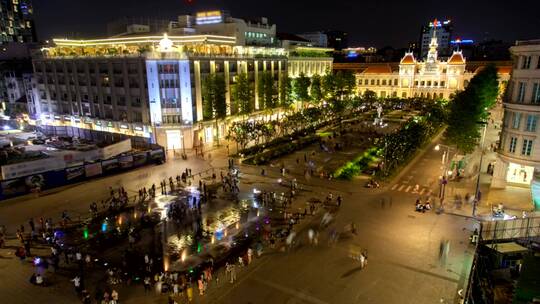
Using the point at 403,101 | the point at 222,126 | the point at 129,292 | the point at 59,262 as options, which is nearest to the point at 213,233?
the point at 129,292

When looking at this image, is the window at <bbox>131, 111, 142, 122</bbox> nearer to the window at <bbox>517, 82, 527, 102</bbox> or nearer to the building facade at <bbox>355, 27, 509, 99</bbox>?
the window at <bbox>517, 82, 527, 102</bbox>

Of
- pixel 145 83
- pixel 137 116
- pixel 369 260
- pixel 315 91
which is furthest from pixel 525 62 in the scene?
pixel 137 116

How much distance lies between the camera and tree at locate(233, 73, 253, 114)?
71688mm

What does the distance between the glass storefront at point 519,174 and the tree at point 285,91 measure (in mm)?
55046

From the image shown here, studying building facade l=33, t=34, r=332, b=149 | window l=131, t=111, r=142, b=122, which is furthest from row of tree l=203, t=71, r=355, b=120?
window l=131, t=111, r=142, b=122

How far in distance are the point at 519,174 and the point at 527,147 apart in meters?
4.52

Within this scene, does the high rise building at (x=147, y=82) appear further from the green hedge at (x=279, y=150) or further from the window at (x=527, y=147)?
the window at (x=527, y=147)

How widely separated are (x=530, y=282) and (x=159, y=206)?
1301 inches

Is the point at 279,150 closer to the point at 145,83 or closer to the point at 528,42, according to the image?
the point at 145,83

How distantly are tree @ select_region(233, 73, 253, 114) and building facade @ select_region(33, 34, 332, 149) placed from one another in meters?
2.52

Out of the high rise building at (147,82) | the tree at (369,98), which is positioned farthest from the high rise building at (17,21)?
the tree at (369,98)

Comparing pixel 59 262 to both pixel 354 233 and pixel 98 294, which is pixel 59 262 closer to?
pixel 98 294

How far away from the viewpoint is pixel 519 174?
133 feet

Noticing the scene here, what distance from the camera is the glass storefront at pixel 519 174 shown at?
131 feet
